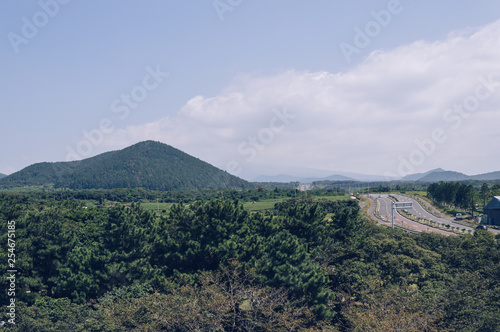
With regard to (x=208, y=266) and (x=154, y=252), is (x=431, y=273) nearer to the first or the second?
(x=208, y=266)

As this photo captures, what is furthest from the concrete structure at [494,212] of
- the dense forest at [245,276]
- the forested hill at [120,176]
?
the forested hill at [120,176]

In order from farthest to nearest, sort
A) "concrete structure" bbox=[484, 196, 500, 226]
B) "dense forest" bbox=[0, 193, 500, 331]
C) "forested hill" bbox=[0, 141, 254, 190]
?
1. "forested hill" bbox=[0, 141, 254, 190]
2. "concrete structure" bbox=[484, 196, 500, 226]
3. "dense forest" bbox=[0, 193, 500, 331]

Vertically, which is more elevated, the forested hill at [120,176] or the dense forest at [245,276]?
the forested hill at [120,176]

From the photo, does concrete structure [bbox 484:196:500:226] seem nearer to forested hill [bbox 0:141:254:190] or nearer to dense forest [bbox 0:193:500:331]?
dense forest [bbox 0:193:500:331]

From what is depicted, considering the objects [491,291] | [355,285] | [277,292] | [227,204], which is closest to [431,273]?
[491,291]

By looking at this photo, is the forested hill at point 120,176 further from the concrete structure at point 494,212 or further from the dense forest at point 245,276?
the dense forest at point 245,276

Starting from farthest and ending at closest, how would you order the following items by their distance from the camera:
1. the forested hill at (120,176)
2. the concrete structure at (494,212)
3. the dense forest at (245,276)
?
the forested hill at (120,176) → the concrete structure at (494,212) → the dense forest at (245,276)

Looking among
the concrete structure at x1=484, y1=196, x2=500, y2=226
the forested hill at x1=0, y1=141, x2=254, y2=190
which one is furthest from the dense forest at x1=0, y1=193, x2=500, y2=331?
the forested hill at x1=0, y1=141, x2=254, y2=190

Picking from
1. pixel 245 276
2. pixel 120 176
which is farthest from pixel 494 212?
pixel 120 176
